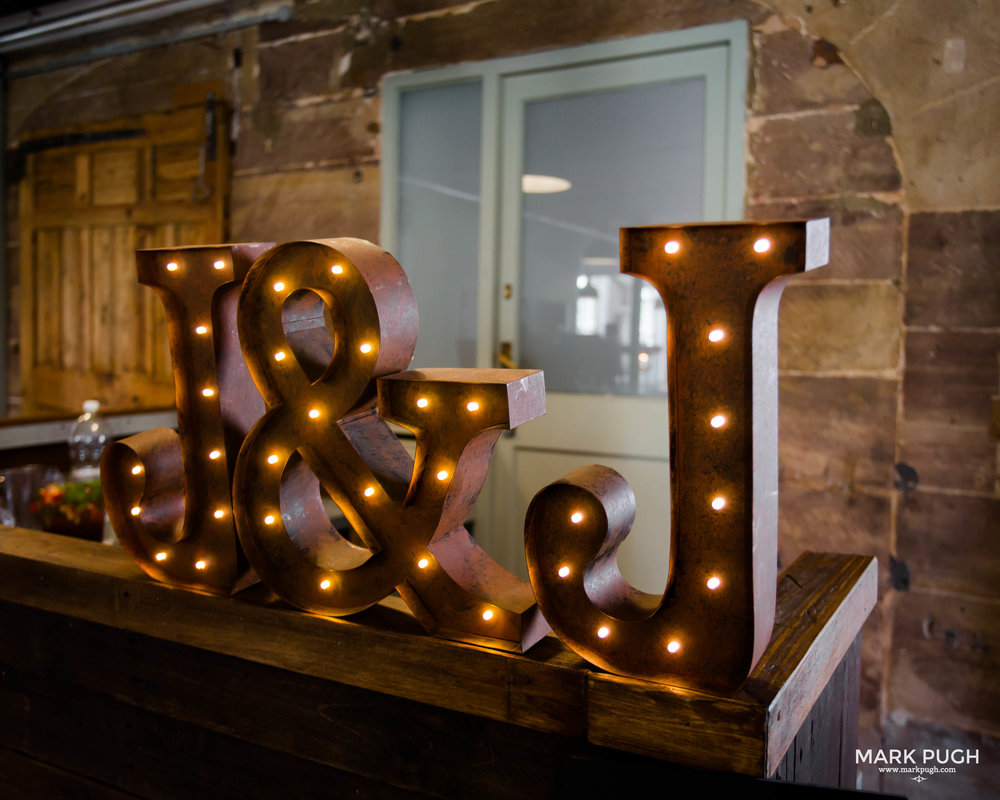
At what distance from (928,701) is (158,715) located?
2337 mm

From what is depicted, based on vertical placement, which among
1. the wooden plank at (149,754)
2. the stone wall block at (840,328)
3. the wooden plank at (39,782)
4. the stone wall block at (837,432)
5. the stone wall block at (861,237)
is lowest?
the wooden plank at (39,782)

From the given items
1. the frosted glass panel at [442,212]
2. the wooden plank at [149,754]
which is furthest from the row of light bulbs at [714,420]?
the frosted glass panel at [442,212]

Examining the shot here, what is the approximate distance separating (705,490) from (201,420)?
65cm

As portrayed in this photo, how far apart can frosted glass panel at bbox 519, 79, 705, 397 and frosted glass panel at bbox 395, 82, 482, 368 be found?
0.25 m

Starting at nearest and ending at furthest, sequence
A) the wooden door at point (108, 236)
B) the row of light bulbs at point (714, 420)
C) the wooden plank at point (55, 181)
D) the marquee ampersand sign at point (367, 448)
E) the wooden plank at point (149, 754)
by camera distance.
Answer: the row of light bulbs at point (714, 420) < the marquee ampersand sign at point (367, 448) < the wooden plank at point (149, 754) < the wooden door at point (108, 236) < the wooden plank at point (55, 181)

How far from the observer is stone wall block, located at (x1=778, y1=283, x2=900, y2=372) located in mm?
2559

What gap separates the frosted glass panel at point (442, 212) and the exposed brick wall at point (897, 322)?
0.77 meters

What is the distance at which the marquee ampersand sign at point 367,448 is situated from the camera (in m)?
0.89

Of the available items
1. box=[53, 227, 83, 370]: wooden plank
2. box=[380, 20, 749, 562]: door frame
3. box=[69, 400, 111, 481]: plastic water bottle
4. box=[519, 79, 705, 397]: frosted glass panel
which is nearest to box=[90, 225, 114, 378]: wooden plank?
box=[53, 227, 83, 370]: wooden plank

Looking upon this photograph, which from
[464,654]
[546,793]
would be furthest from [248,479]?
[546,793]

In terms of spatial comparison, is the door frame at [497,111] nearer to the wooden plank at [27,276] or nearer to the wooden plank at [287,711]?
the wooden plank at [287,711]

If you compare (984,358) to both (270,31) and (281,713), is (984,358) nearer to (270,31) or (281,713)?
(281,713)

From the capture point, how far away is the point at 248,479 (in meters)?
1.00

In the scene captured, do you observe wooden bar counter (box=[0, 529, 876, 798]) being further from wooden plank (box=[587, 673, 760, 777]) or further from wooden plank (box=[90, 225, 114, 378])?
wooden plank (box=[90, 225, 114, 378])
